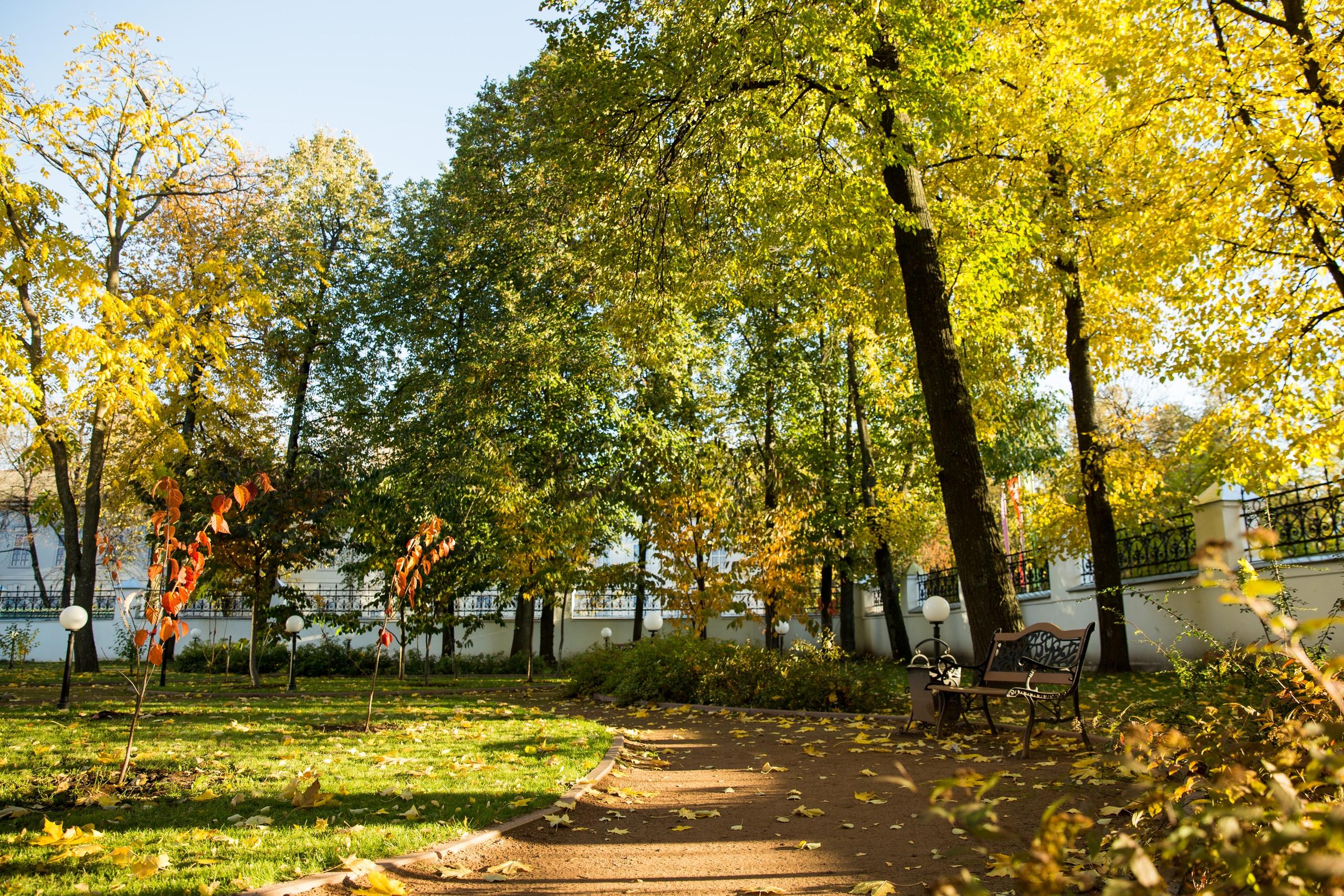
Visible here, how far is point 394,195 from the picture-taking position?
1059 inches

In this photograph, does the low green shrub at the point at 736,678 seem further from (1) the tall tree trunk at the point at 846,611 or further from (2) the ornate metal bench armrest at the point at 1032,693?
(1) the tall tree trunk at the point at 846,611

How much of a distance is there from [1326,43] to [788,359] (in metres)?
14.1

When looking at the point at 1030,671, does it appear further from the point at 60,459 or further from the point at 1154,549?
the point at 60,459

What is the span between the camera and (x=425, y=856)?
430cm

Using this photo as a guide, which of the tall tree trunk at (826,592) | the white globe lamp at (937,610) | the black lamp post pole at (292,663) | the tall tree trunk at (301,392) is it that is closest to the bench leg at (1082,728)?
the white globe lamp at (937,610)

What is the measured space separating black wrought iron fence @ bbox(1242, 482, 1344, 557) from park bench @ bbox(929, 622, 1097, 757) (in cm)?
538

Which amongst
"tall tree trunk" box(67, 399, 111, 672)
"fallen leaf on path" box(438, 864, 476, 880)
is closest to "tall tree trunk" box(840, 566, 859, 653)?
"tall tree trunk" box(67, 399, 111, 672)

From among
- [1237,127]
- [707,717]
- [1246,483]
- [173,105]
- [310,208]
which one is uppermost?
[310,208]

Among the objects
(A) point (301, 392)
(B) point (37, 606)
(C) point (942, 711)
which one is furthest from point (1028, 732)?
(B) point (37, 606)

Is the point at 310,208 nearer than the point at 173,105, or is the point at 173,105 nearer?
the point at 173,105

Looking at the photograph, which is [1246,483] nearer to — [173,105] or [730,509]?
A: [730,509]

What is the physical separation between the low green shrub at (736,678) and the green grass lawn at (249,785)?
289 centimetres

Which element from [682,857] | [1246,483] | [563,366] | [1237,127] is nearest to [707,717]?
[682,857]

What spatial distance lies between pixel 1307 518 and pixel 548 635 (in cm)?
1883
